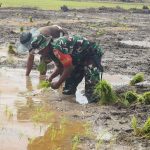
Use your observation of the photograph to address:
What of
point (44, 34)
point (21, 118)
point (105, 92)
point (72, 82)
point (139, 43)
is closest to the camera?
point (21, 118)

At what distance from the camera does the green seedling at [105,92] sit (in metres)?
8.58

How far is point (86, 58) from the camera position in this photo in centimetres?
928

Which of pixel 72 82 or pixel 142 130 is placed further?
pixel 72 82

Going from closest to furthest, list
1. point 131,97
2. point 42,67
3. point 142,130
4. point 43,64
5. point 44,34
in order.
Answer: point 142,130 < point 131,97 < point 44,34 < point 43,64 < point 42,67

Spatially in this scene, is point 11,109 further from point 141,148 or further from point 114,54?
point 114,54

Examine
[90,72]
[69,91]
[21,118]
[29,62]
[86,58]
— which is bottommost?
[69,91]

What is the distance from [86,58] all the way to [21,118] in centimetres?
212

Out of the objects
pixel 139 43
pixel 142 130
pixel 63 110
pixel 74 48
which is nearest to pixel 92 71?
pixel 74 48

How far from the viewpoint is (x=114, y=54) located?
15719 mm

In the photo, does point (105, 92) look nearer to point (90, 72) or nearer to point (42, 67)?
point (90, 72)

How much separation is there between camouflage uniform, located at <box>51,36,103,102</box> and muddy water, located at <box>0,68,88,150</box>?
40.3 inches

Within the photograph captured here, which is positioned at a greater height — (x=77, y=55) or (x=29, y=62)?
(x=77, y=55)

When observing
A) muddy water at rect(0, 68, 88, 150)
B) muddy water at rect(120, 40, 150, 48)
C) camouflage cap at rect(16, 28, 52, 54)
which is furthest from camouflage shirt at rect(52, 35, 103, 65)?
muddy water at rect(120, 40, 150, 48)

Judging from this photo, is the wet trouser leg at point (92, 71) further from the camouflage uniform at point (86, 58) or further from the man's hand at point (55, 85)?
the man's hand at point (55, 85)
